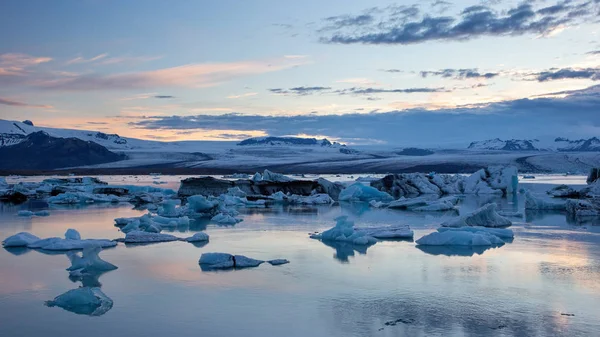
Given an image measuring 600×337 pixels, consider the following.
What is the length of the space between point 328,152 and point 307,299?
83374 mm

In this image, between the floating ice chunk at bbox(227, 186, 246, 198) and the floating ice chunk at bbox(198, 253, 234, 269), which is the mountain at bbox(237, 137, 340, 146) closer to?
the floating ice chunk at bbox(227, 186, 246, 198)

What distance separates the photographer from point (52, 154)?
85.9m

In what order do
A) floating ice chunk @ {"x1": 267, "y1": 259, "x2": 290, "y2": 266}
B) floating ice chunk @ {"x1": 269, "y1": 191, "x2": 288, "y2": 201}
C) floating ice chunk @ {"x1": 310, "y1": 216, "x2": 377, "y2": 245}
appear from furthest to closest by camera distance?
floating ice chunk @ {"x1": 269, "y1": 191, "x2": 288, "y2": 201} → floating ice chunk @ {"x1": 310, "y1": 216, "x2": 377, "y2": 245} → floating ice chunk @ {"x1": 267, "y1": 259, "x2": 290, "y2": 266}

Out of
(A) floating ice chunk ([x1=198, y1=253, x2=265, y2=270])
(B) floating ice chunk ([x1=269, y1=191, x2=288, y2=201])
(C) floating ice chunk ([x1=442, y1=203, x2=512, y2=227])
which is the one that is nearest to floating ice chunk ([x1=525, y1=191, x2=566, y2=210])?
(C) floating ice chunk ([x1=442, y1=203, x2=512, y2=227])

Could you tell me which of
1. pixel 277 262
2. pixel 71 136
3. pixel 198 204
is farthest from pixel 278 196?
pixel 71 136

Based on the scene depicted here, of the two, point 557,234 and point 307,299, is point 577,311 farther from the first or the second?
point 557,234

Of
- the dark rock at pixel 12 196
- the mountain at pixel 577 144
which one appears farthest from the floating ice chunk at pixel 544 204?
the mountain at pixel 577 144

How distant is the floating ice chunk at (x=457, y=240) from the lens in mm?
8711

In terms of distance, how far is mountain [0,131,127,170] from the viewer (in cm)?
8219

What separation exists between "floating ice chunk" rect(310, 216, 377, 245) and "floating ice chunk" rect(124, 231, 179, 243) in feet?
7.32

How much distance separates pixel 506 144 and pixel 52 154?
98.8 m

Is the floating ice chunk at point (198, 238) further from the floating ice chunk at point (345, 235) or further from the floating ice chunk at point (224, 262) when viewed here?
the floating ice chunk at point (224, 262)

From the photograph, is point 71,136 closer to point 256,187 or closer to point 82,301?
point 256,187

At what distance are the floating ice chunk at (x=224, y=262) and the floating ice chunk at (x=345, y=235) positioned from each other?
219cm
